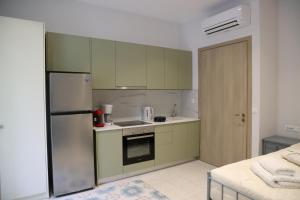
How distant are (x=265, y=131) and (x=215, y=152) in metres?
0.93

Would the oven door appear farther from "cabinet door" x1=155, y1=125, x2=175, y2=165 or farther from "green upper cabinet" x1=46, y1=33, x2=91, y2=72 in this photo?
"green upper cabinet" x1=46, y1=33, x2=91, y2=72

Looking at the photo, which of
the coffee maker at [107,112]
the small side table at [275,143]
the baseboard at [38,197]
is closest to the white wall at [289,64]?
the small side table at [275,143]

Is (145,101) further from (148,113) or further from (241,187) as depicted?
(241,187)

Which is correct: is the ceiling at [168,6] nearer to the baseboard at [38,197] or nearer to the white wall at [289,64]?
the white wall at [289,64]

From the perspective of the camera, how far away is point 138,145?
323cm

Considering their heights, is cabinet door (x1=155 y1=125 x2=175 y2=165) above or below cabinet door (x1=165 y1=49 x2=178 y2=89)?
below

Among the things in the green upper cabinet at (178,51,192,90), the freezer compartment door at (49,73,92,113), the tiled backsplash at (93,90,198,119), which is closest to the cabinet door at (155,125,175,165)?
the tiled backsplash at (93,90,198,119)

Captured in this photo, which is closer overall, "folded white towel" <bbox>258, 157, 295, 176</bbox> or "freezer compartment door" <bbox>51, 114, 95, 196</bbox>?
"folded white towel" <bbox>258, 157, 295, 176</bbox>

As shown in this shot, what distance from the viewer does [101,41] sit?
9.97ft

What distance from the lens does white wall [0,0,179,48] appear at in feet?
9.44

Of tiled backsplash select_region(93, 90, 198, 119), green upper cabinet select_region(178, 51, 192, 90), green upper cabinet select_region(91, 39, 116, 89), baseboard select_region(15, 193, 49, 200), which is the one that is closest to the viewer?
baseboard select_region(15, 193, 49, 200)

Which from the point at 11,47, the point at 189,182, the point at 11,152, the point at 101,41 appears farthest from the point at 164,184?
the point at 11,47

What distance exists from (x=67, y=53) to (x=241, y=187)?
255 centimetres

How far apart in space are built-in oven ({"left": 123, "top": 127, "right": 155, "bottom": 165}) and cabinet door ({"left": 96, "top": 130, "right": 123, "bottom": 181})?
0.33ft
